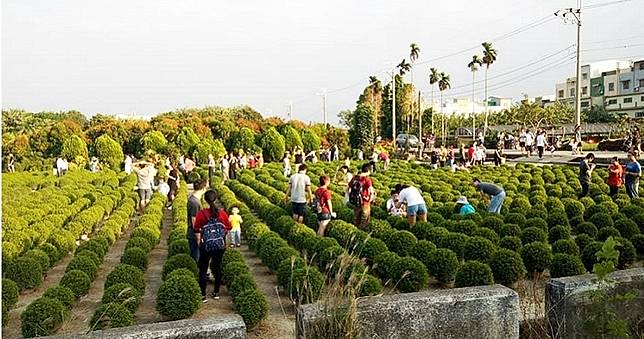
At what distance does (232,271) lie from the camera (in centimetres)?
766

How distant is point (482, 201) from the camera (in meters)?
14.3

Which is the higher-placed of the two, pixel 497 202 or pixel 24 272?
pixel 497 202

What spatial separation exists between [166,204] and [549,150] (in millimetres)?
22211

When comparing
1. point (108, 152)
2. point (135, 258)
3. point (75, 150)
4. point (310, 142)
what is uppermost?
point (310, 142)

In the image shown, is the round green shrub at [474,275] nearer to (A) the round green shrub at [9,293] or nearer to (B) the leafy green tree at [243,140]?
(A) the round green shrub at [9,293]

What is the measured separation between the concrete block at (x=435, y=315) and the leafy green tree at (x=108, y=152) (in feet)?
111

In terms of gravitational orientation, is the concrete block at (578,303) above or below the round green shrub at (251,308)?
above

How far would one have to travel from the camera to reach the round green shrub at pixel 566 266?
750 centimetres

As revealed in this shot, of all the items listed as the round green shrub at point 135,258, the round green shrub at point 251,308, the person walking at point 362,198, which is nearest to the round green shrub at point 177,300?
the round green shrub at point 251,308

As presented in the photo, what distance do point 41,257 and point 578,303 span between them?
7578 millimetres

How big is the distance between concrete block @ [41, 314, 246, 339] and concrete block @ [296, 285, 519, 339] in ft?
1.67

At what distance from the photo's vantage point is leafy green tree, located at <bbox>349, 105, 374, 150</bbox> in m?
45.2

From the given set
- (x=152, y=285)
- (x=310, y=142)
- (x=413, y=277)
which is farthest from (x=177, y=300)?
(x=310, y=142)

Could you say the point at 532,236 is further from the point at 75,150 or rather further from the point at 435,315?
the point at 75,150
